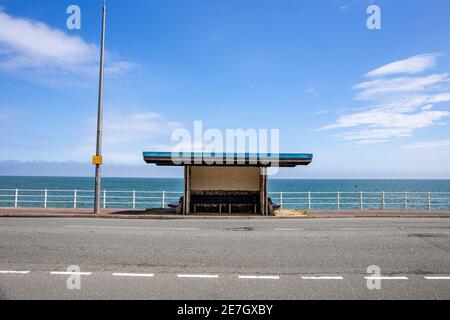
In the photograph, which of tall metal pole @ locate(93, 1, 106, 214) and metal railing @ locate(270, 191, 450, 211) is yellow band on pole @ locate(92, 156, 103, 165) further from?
metal railing @ locate(270, 191, 450, 211)

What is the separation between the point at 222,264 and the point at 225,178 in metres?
12.0

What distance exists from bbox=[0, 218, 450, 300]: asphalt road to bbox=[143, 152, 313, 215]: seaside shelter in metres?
6.23

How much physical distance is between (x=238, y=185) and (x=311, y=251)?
10754mm

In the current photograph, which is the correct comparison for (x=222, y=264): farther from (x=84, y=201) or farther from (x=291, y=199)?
(x=291, y=199)

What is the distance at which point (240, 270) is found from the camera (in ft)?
19.8

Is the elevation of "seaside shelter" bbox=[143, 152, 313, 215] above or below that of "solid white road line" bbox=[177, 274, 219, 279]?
above

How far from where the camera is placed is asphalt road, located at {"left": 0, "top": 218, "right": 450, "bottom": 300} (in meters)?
4.91

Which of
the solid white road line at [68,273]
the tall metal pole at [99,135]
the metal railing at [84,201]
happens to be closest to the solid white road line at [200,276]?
the solid white road line at [68,273]

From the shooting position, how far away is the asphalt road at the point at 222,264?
16.1ft

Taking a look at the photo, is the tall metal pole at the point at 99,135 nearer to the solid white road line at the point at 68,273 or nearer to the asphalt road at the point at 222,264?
the asphalt road at the point at 222,264

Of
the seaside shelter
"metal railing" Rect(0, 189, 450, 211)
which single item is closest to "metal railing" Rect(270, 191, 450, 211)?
"metal railing" Rect(0, 189, 450, 211)

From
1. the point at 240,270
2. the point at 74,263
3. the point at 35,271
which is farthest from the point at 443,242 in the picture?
the point at 35,271
